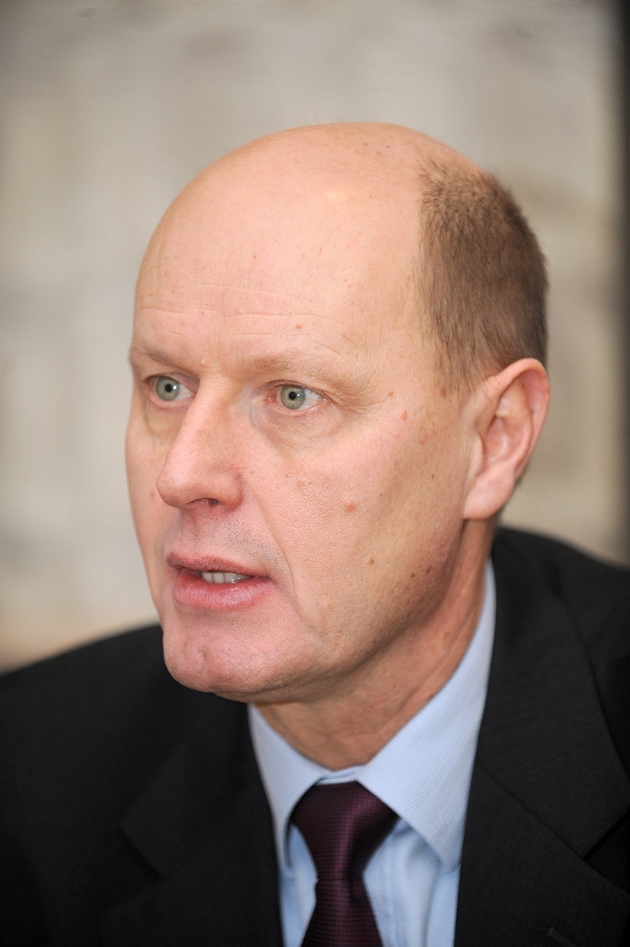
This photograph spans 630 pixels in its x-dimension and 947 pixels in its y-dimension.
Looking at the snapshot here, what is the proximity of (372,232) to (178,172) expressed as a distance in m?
1.65

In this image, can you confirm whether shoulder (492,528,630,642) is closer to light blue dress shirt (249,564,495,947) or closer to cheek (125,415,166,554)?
light blue dress shirt (249,564,495,947)

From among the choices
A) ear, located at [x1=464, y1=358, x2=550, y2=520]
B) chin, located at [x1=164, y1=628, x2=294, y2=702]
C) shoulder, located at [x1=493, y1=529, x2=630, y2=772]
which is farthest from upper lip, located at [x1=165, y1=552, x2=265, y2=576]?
shoulder, located at [x1=493, y1=529, x2=630, y2=772]

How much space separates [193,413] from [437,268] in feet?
1.55

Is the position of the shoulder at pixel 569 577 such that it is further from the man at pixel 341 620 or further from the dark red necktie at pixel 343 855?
the dark red necktie at pixel 343 855

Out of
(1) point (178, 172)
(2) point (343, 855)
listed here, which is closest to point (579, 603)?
(2) point (343, 855)

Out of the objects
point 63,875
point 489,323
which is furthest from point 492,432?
point 63,875

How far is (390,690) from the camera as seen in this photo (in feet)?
5.19

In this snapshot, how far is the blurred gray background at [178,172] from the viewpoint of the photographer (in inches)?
110

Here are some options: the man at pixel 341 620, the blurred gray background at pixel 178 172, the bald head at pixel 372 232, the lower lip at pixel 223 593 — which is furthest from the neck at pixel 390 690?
the blurred gray background at pixel 178 172

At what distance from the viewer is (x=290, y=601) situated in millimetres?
1397

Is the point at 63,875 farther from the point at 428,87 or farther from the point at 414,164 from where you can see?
the point at 428,87

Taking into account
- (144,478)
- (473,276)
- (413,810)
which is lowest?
(413,810)

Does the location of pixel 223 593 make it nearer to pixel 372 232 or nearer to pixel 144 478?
pixel 144 478

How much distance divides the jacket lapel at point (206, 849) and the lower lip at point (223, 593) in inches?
17.9
